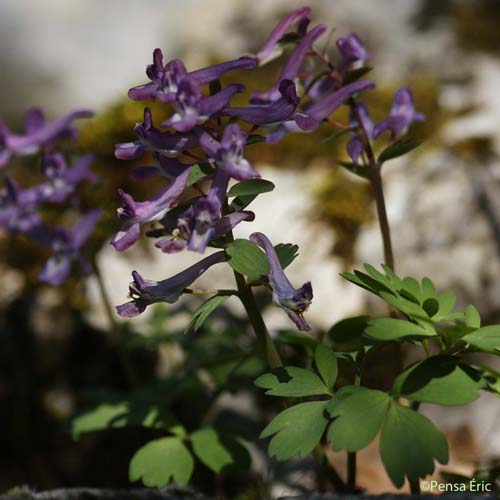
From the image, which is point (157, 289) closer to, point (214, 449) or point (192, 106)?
point (192, 106)

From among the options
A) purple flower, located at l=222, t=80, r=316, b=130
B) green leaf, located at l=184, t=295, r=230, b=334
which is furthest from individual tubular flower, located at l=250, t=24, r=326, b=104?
green leaf, located at l=184, t=295, r=230, b=334

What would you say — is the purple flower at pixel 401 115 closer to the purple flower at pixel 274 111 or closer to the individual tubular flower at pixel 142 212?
the purple flower at pixel 274 111

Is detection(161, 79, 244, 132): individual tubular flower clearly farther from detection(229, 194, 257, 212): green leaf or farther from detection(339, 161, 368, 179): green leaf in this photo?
detection(339, 161, 368, 179): green leaf

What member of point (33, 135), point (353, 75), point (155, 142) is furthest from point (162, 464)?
point (33, 135)

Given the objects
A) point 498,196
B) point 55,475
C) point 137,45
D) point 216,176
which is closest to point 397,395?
point 216,176

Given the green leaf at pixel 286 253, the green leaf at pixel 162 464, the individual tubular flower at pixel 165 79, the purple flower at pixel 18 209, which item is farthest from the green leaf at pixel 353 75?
the purple flower at pixel 18 209
